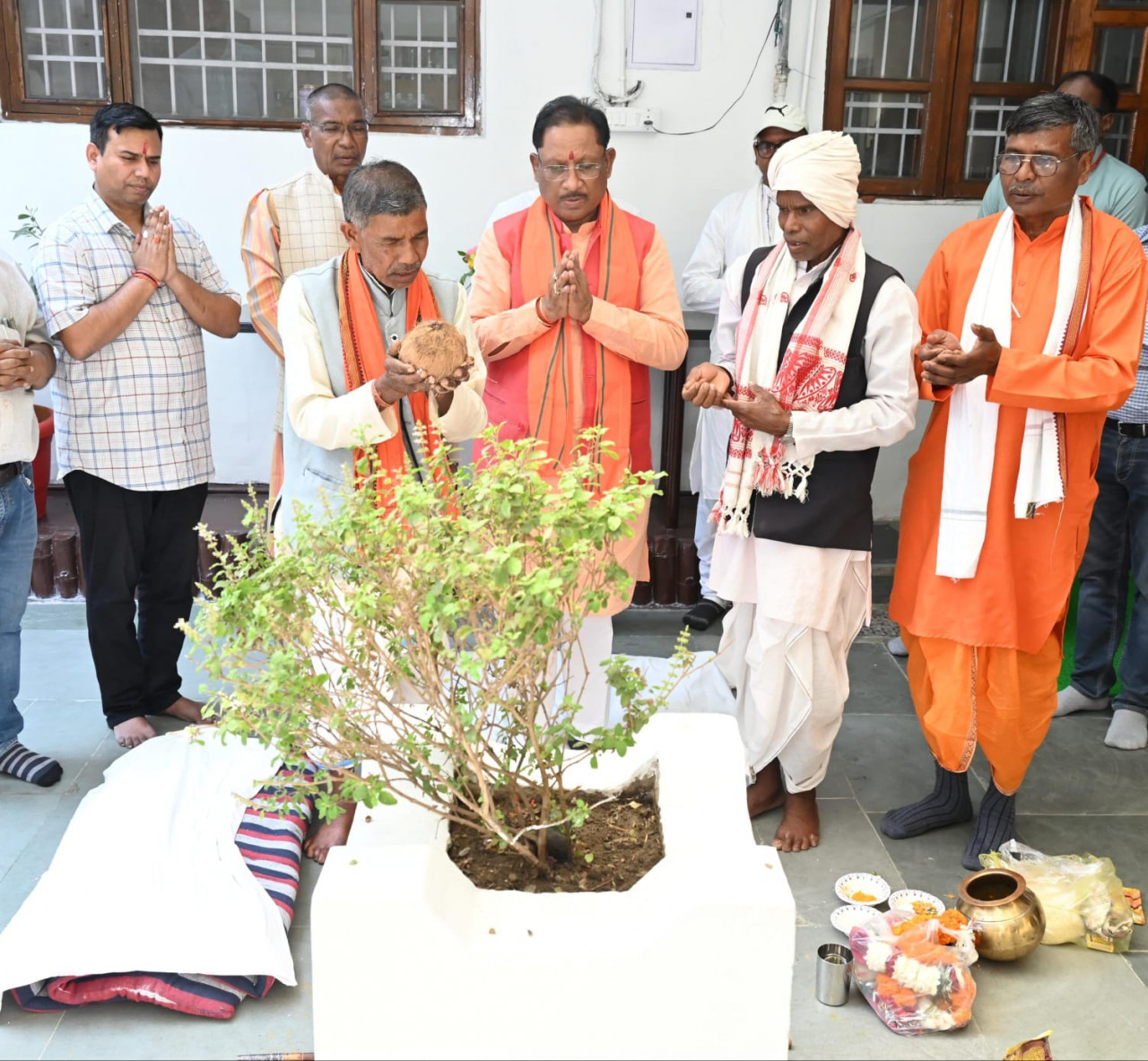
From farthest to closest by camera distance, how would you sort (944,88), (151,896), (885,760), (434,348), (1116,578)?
(944,88)
(1116,578)
(885,760)
(151,896)
(434,348)

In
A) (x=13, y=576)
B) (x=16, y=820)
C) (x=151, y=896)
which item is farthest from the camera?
(x=13, y=576)

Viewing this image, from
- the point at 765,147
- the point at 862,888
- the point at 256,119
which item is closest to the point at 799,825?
the point at 862,888

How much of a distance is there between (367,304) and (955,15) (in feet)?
12.3

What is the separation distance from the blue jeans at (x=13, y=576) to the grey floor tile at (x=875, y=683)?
8.54ft

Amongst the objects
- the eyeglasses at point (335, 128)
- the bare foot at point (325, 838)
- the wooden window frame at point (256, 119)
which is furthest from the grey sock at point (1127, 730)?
the wooden window frame at point (256, 119)

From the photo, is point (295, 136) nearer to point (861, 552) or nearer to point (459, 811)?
point (861, 552)

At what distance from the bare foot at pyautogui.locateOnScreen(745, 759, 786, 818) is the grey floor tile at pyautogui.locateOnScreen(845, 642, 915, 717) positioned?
74 cm

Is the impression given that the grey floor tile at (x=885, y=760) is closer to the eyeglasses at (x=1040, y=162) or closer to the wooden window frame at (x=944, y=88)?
the eyeglasses at (x=1040, y=162)

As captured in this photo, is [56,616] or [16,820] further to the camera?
[56,616]

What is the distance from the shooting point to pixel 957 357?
2.85 metres

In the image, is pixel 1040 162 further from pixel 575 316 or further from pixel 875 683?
pixel 875 683

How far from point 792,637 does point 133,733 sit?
2.05m

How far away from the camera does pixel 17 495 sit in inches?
138

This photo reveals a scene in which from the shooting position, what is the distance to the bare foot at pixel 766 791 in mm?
3439
